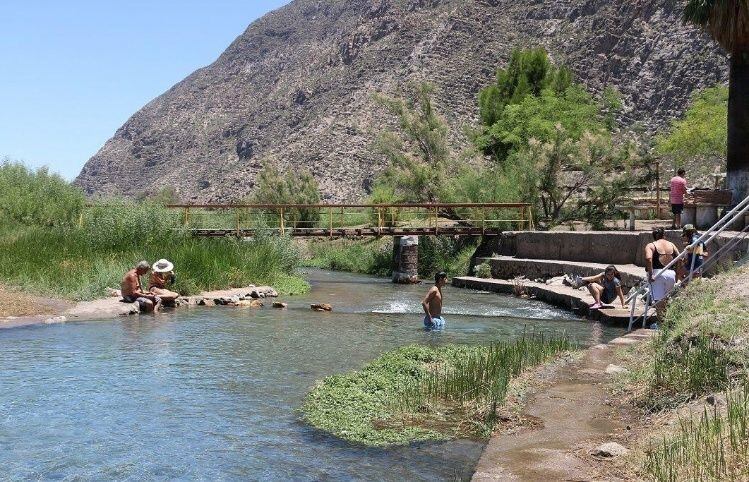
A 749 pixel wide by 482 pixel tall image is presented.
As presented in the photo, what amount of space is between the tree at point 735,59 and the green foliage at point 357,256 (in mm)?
20111

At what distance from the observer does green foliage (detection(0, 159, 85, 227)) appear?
98.4 feet

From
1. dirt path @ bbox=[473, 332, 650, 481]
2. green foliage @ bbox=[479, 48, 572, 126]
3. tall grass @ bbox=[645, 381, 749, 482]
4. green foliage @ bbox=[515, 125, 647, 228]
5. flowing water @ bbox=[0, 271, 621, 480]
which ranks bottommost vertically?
flowing water @ bbox=[0, 271, 621, 480]

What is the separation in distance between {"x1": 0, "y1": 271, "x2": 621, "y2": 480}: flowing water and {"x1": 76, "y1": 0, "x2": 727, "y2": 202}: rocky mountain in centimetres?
4285

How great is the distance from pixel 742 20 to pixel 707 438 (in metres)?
15.3

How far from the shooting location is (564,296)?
70.4 feet

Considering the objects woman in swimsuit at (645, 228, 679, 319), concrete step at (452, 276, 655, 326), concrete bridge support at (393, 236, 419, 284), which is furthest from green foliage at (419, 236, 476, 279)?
woman in swimsuit at (645, 228, 679, 319)

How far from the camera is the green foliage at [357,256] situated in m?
39.7

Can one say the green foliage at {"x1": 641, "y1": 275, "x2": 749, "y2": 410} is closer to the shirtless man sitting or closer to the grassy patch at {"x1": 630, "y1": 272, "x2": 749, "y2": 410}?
the grassy patch at {"x1": 630, "y1": 272, "x2": 749, "y2": 410}

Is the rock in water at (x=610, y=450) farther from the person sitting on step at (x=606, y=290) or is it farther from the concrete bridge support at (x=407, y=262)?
the concrete bridge support at (x=407, y=262)

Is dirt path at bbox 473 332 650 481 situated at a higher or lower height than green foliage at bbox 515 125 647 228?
lower

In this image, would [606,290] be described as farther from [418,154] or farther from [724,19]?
[418,154]

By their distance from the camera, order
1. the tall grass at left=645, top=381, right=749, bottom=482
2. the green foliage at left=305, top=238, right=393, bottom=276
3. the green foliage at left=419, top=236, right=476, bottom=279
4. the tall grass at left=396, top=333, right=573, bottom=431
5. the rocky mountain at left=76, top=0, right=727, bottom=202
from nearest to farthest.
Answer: the tall grass at left=645, top=381, right=749, bottom=482 → the tall grass at left=396, top=333, right=573, bottom=431 → the green foliage at left=419, top=236, right=476, bottom=279 → the green foliage at left=305, top=238, right=393, bottom=276 → the rocky mountain at left=76, top=0, right=727, bottom=202

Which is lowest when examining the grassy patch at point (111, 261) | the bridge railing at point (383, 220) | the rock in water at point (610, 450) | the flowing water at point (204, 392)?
the flowing water at point (204, 392)

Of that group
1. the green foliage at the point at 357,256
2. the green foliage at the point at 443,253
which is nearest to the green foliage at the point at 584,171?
the green foliage at the point at 443,253
